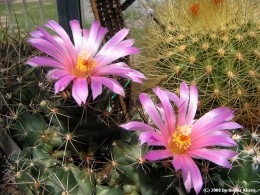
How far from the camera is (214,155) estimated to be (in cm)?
81

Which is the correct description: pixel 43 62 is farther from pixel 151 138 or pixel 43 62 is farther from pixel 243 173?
pixel 243 173

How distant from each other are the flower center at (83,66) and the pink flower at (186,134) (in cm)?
12

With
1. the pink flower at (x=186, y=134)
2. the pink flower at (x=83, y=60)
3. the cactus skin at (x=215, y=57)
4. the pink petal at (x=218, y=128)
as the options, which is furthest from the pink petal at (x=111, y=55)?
the cactus skin at (x=215, y=57)

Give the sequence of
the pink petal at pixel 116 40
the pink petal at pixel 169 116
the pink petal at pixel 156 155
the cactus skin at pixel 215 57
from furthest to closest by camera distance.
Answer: the cactus skin at pixel 215 57 < the pink petal at pixel 116 40 < the pink petal at pixel 169 116 < the pink petal at pixel 156 155

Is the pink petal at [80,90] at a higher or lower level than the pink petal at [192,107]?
higher

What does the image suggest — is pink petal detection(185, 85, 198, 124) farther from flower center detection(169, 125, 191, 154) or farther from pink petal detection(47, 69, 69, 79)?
pink petal detection(47, 69, 69, 79)

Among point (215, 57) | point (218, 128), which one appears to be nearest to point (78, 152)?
point (218, 128)

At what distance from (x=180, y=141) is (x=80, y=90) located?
0.21 meters

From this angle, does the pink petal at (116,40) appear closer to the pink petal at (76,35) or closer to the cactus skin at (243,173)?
the pink petal at (76,35)

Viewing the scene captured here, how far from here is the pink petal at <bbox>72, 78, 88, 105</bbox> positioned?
833 millimetres

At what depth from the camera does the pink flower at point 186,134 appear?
0.79 metres

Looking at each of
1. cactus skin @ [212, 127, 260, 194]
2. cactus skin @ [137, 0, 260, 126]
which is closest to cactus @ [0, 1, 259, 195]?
cactus skin @ [212, 127, 260, 194]

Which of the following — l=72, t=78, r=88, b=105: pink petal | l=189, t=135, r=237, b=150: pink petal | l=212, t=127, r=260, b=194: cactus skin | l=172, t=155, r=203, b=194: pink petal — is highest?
l=72, t=78, r=88, b=105: pink petal

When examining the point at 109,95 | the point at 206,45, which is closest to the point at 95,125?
the point at 109,95
